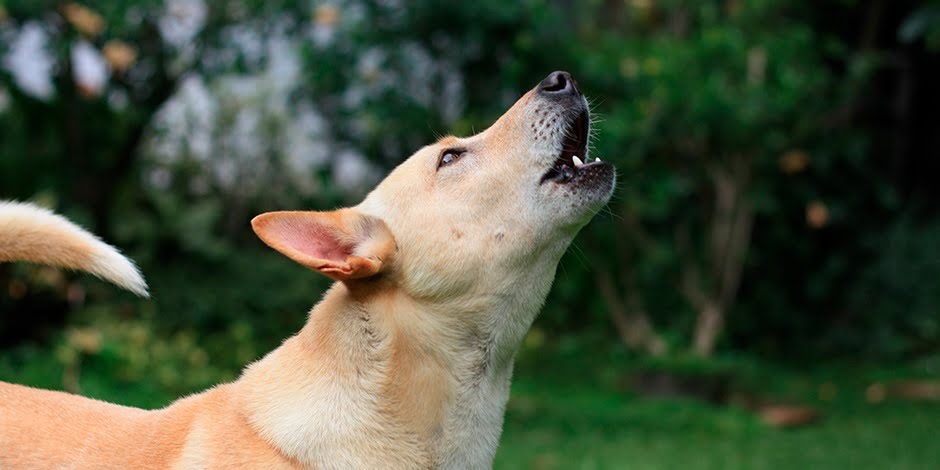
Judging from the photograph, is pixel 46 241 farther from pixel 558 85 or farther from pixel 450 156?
pixel 558 85

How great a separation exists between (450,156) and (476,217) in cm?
27

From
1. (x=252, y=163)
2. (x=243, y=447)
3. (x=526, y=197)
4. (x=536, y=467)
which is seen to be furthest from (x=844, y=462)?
(x=252, y=163)

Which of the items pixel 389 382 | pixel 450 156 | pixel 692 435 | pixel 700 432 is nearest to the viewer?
pixel 389 382

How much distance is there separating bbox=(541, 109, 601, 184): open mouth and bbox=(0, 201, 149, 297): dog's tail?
1.30 m

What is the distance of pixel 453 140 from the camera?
3.35m

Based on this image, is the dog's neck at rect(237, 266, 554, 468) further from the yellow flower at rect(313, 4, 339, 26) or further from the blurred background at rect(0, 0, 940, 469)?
the yellow flower at rect(313, 4, 339, 26)

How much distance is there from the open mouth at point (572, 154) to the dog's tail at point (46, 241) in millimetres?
1302

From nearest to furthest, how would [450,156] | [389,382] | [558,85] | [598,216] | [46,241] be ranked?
1. [389,382]
2. [46,241]
3. [450,156]
4. [558,85]
5. [598,216]

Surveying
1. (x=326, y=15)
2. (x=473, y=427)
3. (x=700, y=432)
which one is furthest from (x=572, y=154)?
(x=326, y=15)

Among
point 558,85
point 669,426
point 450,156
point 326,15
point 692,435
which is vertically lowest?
point 669,426

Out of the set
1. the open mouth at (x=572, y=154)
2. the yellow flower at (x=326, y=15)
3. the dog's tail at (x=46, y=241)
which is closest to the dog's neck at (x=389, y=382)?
the open mouth at (x=572, y=154)

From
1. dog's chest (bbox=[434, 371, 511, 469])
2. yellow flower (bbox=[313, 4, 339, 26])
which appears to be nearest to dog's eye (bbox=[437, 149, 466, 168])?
dog's chest (bbox=[434, 371, 511, 469])

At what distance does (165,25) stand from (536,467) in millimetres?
5078

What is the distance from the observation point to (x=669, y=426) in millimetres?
8242
